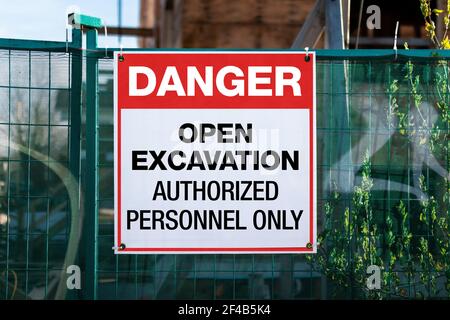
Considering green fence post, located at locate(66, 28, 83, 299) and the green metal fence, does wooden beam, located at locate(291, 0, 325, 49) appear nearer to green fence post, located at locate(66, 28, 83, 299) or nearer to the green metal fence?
the green metal fence

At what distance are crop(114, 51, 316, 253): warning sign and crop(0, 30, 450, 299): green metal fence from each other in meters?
0.14

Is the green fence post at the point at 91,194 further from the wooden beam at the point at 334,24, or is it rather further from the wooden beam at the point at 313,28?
the wooden beam at the point at 313,28

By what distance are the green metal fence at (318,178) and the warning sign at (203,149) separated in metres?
0.14

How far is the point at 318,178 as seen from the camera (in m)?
5.23

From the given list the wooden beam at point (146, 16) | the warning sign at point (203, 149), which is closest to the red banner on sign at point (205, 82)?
the warning sign at point (203, 149)

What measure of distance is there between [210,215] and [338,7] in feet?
8.83

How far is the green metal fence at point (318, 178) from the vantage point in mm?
5152

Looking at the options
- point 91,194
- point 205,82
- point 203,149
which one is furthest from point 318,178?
point 91,194

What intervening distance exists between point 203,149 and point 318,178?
0.74 metres

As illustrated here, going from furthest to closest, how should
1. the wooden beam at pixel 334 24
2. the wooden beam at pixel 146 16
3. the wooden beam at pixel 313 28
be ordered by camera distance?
the wooden beam at pixel 146 16 < the wooden beam at pixel 313 28 < the wooden beam at pixel 334 24

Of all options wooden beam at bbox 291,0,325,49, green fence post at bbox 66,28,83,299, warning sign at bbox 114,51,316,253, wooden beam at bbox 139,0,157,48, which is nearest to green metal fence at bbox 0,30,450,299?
green fence post at bbox 66,28,83,299

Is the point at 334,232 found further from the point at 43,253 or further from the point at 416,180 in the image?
the point at 43,253

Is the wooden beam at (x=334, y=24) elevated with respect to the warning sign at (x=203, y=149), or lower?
elevated

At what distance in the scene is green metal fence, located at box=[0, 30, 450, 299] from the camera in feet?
16.9
